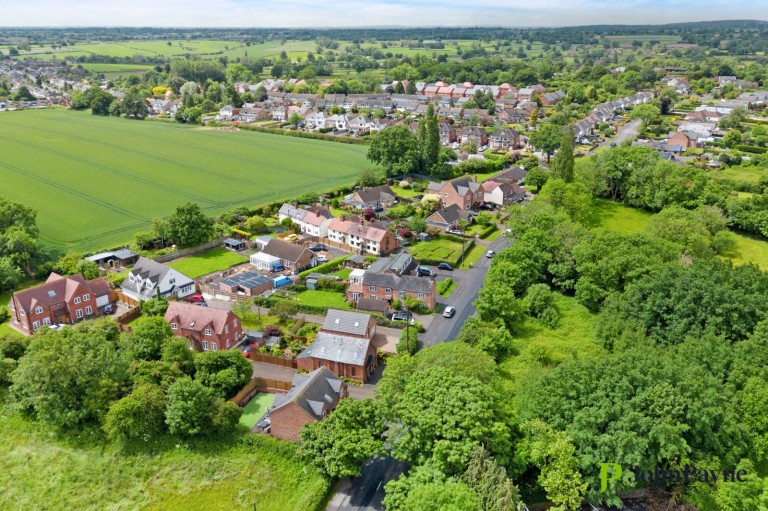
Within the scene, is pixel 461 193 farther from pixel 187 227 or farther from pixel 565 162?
pixel 187 227

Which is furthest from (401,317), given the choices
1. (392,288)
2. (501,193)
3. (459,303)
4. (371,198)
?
(501,193)

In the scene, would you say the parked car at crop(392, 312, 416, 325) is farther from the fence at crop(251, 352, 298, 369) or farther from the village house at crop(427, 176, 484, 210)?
the village house at crop(427, 176, 484, 210)

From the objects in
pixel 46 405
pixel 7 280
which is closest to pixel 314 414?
pixel 46 405

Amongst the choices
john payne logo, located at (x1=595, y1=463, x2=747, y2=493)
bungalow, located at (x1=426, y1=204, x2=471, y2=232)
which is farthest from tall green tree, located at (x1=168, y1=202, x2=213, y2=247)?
john payne logo, located at (x1=595, y1=463, x2=747, y2=493)

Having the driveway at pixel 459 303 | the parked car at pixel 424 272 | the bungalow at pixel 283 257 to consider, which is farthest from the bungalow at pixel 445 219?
the bungalow at pixel 283 257

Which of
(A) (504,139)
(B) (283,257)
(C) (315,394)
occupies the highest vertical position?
(A) (504,139)
